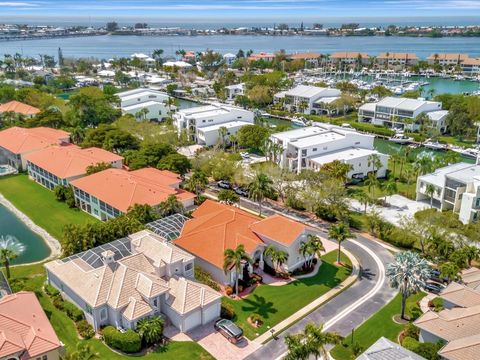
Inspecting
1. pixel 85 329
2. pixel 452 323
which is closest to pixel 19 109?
pixel 85 329

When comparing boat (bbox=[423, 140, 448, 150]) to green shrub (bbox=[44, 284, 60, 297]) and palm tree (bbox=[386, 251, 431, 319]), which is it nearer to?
palm tree (bbox=[386, 251, 431, 319])

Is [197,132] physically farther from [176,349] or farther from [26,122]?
[176,349]

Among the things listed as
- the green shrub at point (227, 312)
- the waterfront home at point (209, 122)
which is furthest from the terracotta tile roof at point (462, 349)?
the waterfront home at point (209, 122)

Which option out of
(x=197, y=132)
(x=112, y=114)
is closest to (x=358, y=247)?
(x=197, y=132)

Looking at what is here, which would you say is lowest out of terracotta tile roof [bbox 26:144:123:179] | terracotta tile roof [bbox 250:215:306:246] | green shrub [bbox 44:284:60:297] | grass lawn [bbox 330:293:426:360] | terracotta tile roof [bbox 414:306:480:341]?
grass lawn [bbox 330:293:426:360]

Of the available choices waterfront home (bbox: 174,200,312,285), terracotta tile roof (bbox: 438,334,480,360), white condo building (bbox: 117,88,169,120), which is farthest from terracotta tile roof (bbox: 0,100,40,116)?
terracotta tile roof (bbox: 438,334,480,360)

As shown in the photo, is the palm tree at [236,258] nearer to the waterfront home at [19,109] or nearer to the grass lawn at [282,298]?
the grass lawn at [282,298]
